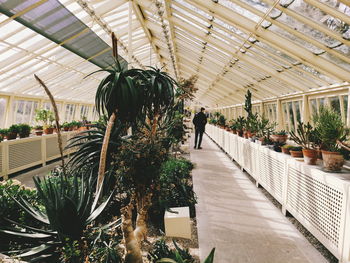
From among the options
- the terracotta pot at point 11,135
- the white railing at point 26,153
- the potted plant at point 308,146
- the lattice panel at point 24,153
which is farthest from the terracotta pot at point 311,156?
the terracotta pot at point 11,135

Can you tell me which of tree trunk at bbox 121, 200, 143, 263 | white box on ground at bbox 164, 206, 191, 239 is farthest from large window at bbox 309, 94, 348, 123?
tree trunk at bbox 121, 200, 143, 263

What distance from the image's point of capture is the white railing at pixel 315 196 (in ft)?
6.55

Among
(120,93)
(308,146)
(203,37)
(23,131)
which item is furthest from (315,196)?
(23,131)

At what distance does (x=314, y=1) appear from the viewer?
10.8 feet

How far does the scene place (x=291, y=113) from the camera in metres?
8.66

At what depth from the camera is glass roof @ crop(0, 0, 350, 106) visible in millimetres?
4051

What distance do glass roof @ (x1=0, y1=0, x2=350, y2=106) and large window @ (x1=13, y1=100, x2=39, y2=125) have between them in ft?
3.37

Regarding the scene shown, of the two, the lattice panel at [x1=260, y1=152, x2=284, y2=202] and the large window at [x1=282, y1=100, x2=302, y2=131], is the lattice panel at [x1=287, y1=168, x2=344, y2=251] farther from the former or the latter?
the large window at [x1=282, y1=100, x2=302, y2=131]

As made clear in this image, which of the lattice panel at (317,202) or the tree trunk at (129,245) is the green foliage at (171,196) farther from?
the lattice panel at (317,202)

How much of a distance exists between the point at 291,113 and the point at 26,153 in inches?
347

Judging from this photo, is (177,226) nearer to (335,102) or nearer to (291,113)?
(335,102)

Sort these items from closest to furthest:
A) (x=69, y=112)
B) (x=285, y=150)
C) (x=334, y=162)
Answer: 1. (x=334, y=162)
2. (x=285, y=150)
3. (x=69, y=112)

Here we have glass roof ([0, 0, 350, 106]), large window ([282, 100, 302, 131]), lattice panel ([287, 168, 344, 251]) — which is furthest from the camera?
large window ([282, 100, 302, 131])

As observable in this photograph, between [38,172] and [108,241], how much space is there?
4856 millimetres
